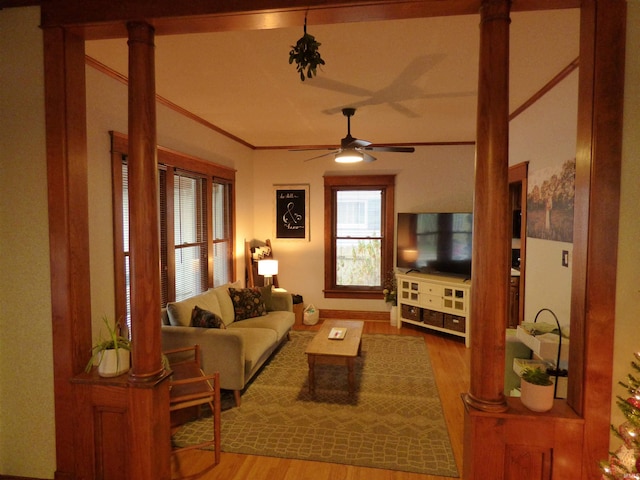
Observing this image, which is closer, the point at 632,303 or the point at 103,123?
the point at 632,303

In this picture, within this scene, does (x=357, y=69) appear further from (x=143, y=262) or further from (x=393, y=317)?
(x=393, y=317)

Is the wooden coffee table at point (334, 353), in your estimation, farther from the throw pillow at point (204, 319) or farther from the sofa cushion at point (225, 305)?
the sofa cushion at point (225, 305)

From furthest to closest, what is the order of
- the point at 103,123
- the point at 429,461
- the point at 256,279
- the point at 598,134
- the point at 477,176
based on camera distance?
the point at 256,279 → the point at 103,123 → the point at 429,461 → the point at 477,176 → the point at 598,134

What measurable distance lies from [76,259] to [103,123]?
1.52m

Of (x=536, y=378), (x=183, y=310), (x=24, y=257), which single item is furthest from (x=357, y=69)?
(x=183, y=310)

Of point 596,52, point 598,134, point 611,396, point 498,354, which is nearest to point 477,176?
point 598,134

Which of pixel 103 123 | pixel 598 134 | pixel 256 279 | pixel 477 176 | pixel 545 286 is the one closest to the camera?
pixel 598 134

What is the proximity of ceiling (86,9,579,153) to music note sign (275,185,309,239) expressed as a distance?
164 cm

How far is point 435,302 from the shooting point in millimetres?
5332

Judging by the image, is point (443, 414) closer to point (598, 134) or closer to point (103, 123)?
point (598, 134)

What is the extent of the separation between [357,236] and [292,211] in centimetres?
113

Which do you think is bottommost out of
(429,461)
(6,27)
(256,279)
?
(429,461)

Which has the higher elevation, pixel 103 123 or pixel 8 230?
pixel 103 123

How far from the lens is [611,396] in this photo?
162 centimetres
